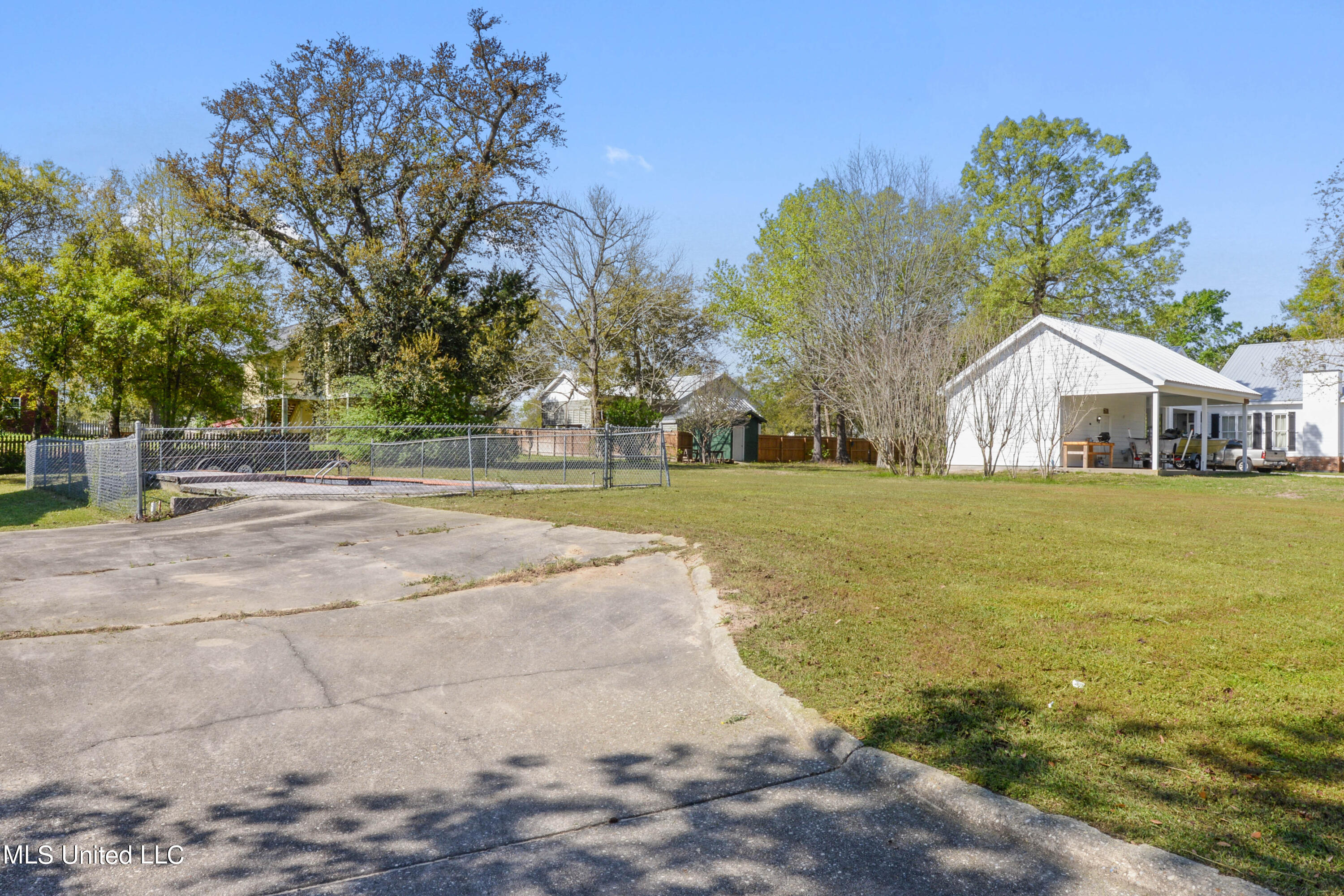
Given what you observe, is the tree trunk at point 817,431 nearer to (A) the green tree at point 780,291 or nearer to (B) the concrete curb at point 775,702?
(A) the green tree at point 780,291

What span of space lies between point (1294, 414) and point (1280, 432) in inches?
32.7

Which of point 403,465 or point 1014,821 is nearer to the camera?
point 1014,821

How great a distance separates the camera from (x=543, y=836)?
9.70 feet

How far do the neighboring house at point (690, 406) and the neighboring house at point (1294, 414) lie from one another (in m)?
20.7

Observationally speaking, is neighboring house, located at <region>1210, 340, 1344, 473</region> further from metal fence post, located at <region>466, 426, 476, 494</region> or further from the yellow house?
the yellow house

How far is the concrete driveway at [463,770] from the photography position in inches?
106

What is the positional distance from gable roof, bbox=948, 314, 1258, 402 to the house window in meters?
4.22

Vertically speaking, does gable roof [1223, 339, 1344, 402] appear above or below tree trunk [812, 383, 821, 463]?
above

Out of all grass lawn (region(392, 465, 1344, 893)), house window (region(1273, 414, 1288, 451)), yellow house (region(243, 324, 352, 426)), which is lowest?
grass lawn (region(392, 465, 1344, 893))

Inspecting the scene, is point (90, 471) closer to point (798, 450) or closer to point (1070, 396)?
point (1070, 396)

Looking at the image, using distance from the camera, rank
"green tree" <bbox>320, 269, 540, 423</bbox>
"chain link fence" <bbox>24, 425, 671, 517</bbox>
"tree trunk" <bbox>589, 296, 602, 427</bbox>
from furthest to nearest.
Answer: "tree trunk" <bbox>589, 296, 602, 427</bbox> → "green tree" <bbox>320, 269, 540, 423</bbox> → "chain link fence" <bbox>24, 425, 671, 517</bbox>

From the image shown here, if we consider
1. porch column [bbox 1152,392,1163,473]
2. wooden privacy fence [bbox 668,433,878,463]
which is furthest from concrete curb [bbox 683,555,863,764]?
wooden privacy fence [bbox 668,433,878,463]

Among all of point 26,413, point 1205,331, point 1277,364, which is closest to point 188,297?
point 26,413

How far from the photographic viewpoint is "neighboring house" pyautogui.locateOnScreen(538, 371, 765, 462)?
137 feet
